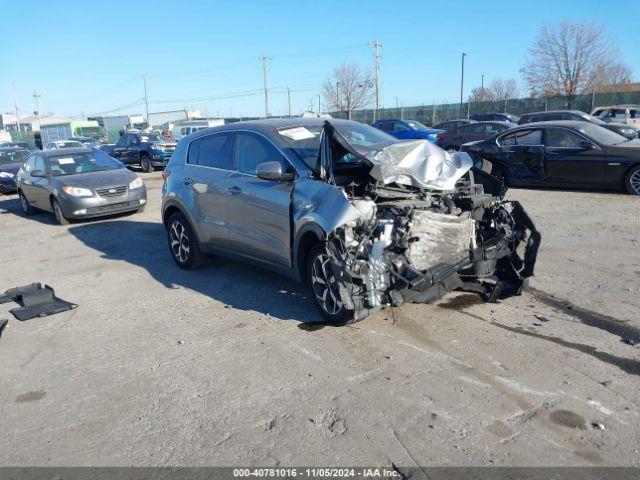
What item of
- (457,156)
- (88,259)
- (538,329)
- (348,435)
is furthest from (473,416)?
(88,259)

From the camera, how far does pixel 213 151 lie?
666 centimetres

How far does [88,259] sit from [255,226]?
394 cm

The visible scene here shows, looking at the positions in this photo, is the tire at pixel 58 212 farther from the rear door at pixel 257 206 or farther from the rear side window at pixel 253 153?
the rear side window at pixel 253 153

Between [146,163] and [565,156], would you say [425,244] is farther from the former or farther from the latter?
[146,163]

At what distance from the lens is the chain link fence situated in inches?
1353

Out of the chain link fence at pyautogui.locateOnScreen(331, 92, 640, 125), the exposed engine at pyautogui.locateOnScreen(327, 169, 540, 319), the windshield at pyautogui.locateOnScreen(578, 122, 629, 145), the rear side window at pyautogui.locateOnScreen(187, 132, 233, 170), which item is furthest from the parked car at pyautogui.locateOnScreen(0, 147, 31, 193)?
the chain link fence at pyautogui.locateOnScreen(331, 92, 640, 125)

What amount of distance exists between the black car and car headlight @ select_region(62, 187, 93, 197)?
782cm

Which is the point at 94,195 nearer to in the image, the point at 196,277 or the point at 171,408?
the point at 196,277

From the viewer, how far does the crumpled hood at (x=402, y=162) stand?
16.4 feet

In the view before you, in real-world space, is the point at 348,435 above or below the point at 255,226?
A: below

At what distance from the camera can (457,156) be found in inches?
220

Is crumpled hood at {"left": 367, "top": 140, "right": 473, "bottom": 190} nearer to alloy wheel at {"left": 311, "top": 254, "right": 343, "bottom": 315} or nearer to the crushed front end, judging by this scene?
the crushed front end

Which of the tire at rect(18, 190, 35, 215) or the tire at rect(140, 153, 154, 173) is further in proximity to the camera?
the tire at rect(140, 153, 154, 173)

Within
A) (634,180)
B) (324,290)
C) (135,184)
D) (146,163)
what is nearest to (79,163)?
(135,184)
